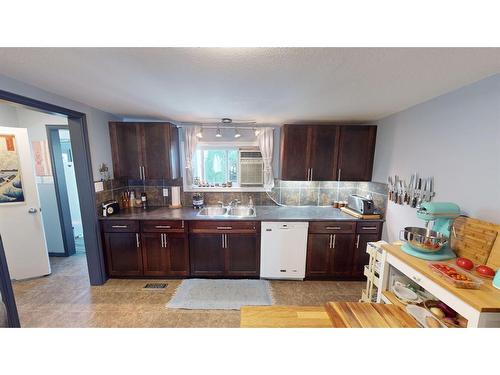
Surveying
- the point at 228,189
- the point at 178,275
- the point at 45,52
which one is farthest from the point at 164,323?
the point at 45,52

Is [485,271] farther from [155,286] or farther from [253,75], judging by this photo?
[155,286]

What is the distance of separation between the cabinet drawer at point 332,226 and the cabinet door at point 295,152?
0.64 metres

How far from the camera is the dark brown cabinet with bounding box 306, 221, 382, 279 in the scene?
2.31 m

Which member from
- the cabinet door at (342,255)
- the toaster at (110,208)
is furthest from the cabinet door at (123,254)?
the cabinet door at (342,255)

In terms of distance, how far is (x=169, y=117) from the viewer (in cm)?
245

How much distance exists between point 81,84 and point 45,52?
0.52 meters

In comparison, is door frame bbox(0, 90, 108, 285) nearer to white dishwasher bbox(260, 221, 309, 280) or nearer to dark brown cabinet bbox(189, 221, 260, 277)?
dark brown cabinet bbox(189, 221, 260, 277)

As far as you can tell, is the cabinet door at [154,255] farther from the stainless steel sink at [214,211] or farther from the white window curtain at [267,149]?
the white window curtain at [267,149]

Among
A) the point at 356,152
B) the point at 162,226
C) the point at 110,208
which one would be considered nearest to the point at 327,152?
the point at 356,152
